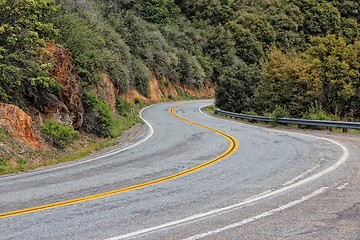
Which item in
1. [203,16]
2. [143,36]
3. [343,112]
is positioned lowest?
[343,112]

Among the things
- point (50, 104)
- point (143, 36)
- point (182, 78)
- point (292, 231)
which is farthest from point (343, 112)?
point (182, 78)

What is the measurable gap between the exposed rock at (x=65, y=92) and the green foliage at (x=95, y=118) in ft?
2.38

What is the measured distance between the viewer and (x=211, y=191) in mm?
7395

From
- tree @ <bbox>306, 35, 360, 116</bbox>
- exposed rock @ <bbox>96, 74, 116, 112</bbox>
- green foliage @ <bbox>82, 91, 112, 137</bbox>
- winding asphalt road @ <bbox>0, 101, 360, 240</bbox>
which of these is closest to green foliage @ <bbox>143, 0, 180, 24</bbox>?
exposed rock @ <bbox>96, 74, 116, 112</bbox>

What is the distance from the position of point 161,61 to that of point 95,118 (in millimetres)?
34777

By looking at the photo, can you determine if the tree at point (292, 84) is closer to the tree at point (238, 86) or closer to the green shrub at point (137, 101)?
the tree at point (238, 86)

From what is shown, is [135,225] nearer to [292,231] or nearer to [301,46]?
Answer: [292,231]

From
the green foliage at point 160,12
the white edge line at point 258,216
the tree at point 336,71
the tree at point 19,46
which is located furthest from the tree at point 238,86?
the green foliage at point 160,12

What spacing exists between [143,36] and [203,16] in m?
37.4

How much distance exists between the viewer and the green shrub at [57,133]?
14.3 metres

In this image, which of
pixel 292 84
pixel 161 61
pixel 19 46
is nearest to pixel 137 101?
pixel 161 61

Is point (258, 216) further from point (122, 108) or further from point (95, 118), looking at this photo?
point (122, 108)

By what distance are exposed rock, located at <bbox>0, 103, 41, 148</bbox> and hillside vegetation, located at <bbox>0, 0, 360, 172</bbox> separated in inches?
29.3

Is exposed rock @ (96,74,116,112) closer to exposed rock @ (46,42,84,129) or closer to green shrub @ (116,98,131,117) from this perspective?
green shrub @ (116,98,131,117)
